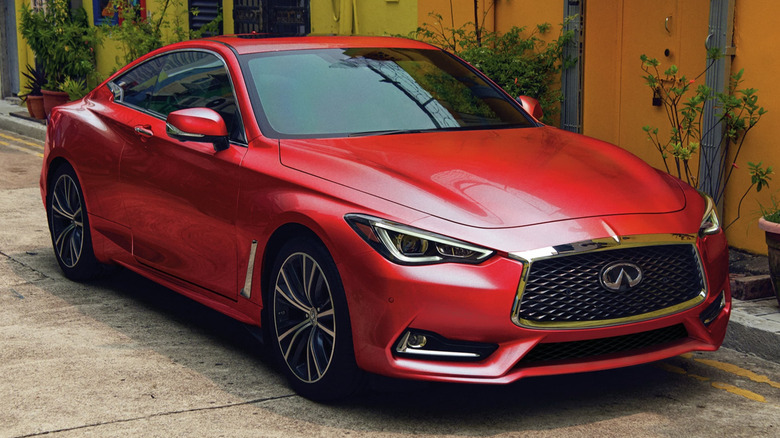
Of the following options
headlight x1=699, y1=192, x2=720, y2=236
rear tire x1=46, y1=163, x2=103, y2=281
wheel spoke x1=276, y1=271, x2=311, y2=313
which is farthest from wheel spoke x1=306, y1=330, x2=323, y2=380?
rear tire x1=46, y1=163, x2=103, y2=281

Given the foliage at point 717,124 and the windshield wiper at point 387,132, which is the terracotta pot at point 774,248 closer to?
the foliage at point 717,124

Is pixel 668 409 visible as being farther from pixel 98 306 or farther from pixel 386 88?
pixel 98 306

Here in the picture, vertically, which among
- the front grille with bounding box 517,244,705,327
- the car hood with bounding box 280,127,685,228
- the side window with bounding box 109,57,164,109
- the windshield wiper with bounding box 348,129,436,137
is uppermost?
the side window with bounding box 109,57,164,109

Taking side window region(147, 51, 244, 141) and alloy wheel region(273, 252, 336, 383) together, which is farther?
side window region(147, 51, 244, 141)

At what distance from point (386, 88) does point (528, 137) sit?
0.77m

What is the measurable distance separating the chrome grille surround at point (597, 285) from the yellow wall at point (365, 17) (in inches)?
317

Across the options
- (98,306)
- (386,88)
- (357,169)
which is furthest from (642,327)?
(98,306)

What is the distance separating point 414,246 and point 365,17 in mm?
9456

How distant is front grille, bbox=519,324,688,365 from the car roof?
7.51ft

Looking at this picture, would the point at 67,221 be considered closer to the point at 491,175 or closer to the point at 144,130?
the point at 144,130

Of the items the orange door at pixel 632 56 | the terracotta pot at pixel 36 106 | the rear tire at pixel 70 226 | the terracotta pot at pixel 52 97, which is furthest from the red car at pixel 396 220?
the terracotta pot at pixel 36 106

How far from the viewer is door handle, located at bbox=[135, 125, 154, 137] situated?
6007mm

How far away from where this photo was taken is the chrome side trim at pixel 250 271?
504cm

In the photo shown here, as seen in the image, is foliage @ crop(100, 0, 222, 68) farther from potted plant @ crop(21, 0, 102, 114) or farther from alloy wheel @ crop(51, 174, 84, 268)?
alloy wheel @ crop(51, 174, 84, 268)
